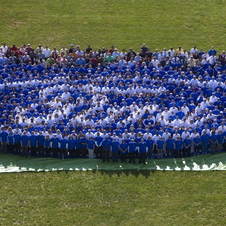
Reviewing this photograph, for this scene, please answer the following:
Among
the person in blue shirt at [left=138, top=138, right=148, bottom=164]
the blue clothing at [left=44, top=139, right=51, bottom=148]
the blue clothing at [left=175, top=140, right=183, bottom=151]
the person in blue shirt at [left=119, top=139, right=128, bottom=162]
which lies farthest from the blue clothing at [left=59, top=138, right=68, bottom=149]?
the blue clothing at [left=175, top=140, right=183, bottom=151]

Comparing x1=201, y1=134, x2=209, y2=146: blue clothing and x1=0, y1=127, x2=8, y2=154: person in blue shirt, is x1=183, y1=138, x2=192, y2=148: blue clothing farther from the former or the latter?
x1=0, y1=127, x2=8, y2=154: person in blue shirt

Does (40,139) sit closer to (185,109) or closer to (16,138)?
(16,138)

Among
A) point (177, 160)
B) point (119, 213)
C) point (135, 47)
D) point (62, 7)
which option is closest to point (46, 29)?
point (62, 7)

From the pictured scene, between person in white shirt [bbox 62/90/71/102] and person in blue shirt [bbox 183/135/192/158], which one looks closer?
person in blue shirt [bbox 183/135/192/158]

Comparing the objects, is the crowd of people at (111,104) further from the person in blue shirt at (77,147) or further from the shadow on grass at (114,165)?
the shadow on grass at (114,165)

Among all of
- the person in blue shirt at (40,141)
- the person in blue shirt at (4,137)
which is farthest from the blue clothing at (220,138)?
the person in blue shirt at (4,137)

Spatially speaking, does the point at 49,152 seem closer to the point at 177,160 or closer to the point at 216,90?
the point at 177,160
